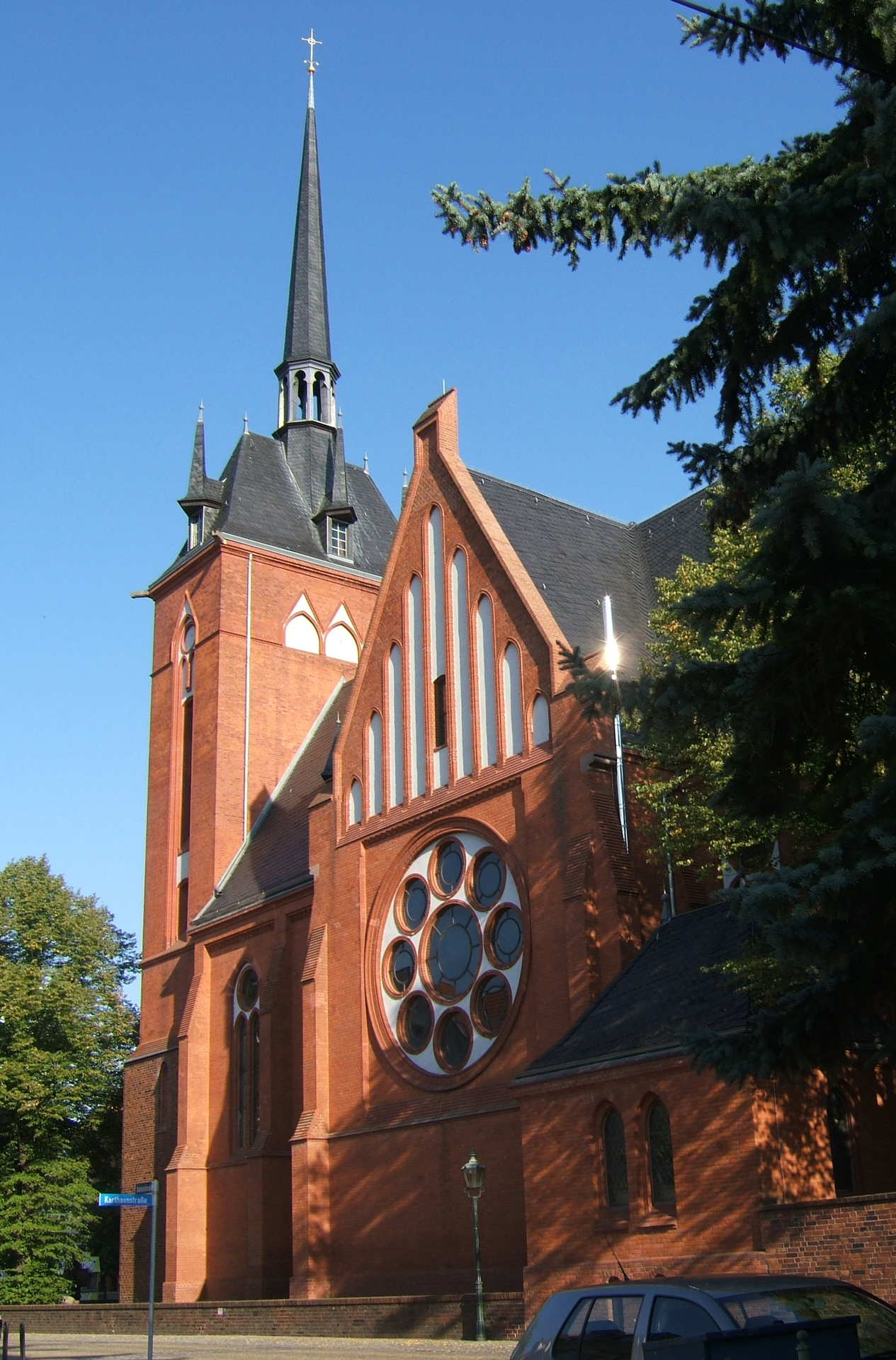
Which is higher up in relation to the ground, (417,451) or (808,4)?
(417,451)

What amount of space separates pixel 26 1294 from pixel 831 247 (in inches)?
1487

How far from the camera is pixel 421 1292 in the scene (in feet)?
75.3

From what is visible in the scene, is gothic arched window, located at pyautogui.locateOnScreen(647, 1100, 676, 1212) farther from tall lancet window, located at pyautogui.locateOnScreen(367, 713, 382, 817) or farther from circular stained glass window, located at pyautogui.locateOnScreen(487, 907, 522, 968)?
tall lancet window, located at pyautogui.locateOnScreen(367, 713, 382, 817)

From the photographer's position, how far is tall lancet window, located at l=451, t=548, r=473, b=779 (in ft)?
81.8

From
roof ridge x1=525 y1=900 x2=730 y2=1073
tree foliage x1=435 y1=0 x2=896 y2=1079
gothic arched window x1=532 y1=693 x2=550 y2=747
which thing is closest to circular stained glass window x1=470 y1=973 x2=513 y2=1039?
roof ridge x1=525 y1=900 x2=730 y2=1073

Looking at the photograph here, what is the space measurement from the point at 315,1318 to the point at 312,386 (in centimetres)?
2900

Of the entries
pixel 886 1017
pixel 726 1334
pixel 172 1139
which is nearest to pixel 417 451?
pixel 172 1139

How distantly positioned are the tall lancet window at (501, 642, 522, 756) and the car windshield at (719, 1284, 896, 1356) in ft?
52.7

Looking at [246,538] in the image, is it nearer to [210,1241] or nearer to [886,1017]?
[210,1241]

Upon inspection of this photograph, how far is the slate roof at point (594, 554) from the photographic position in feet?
86.8

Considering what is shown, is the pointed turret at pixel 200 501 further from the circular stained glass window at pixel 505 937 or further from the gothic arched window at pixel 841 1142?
the gothic arched window at pixel 841 1142

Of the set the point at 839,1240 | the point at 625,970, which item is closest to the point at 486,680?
the point at 625,970

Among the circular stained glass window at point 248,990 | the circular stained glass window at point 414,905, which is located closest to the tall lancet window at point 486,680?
the circular stained glass window at point 414,905

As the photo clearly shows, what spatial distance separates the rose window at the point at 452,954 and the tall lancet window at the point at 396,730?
4.62ft
